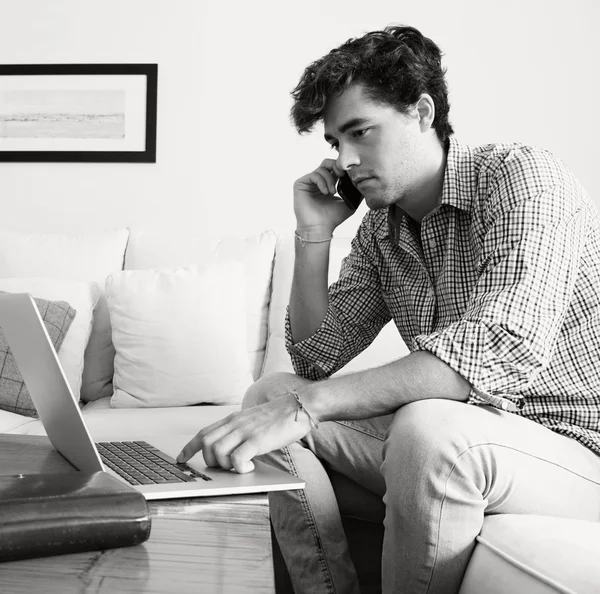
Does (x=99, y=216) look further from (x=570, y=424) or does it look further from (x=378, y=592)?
(x=570, y=424)

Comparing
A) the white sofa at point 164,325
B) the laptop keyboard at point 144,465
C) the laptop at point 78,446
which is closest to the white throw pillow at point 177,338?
the white sofa at point 164,325

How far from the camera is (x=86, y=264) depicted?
2.45m

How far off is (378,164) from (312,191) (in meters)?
0.27

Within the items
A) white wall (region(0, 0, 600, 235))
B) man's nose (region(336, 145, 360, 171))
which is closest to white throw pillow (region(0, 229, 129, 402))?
white wall (region(0, 0, 600, 235))

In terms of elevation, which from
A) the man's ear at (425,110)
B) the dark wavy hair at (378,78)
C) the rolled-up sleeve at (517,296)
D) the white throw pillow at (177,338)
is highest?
the dark wavy hair at (378,78)

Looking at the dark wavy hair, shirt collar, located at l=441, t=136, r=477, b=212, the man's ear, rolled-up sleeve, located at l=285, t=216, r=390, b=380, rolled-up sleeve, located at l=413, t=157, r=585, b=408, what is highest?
the dark wavy hair

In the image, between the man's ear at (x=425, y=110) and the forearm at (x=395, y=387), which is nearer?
the forearm at (x=395, y=387)

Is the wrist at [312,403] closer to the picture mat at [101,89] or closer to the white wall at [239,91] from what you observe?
the white wall at [239,91]

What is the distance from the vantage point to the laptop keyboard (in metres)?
0.83

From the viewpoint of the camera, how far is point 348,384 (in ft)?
3.75

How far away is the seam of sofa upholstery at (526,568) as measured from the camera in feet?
2.76

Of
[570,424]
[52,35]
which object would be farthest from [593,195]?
[52,35]

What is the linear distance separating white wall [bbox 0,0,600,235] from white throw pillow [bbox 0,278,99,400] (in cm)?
69

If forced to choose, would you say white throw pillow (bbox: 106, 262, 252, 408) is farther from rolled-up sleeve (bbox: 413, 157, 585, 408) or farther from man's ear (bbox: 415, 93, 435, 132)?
rolled-up sleeve (bbox: 413, 157, 585, 408)
